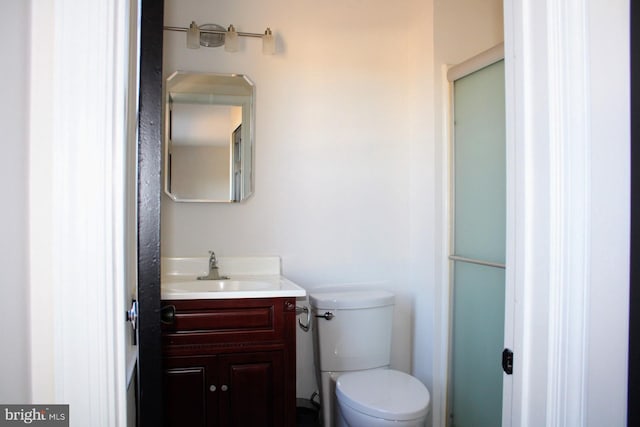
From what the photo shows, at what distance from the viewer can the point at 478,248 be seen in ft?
6.76

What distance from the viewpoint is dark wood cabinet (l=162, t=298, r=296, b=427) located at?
5.54 feet

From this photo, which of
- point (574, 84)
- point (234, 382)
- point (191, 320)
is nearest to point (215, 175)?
point (191, 320)

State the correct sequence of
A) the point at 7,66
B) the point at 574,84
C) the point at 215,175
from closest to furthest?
the point at 7,66, the point at 574,84, the point at 215,175

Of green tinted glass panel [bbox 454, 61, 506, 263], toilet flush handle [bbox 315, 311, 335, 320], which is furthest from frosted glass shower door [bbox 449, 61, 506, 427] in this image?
toilet flush handle [bbox 315, 311, 335, 320]

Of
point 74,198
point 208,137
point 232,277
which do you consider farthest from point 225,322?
point 74,198

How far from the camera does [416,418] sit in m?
1.66

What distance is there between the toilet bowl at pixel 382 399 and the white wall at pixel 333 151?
0.44 m

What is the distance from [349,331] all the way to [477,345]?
60 centimetres

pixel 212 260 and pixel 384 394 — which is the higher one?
pixel 212 260

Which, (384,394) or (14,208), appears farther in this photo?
(384,394)

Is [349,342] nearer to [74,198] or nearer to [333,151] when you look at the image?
[333,151]

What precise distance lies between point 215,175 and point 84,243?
60.2 inches

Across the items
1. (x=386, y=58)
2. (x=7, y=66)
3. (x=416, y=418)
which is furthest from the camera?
(x=386, y=58)

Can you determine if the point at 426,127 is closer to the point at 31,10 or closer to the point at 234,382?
the point at 234,382
